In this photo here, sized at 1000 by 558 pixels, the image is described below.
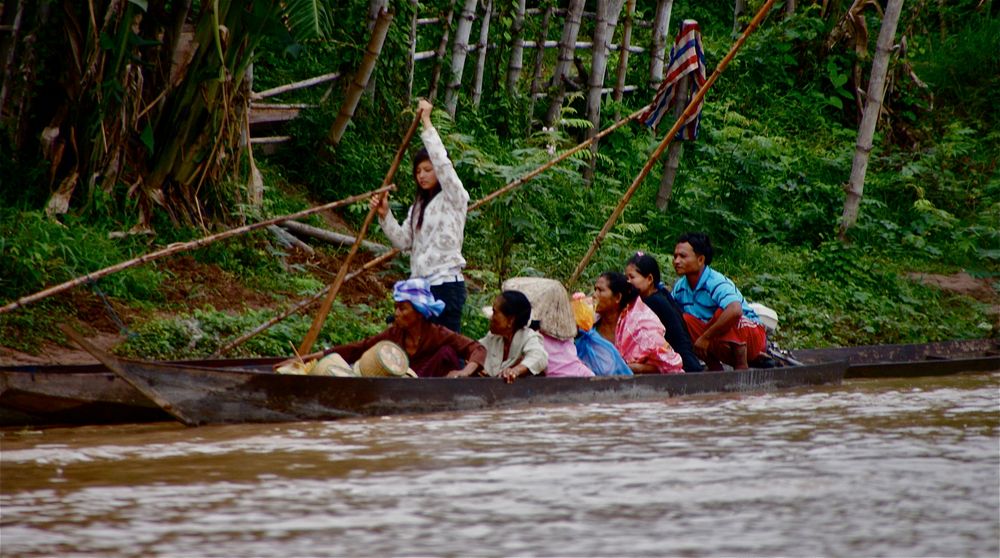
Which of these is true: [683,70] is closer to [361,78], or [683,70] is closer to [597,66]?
[597,66]

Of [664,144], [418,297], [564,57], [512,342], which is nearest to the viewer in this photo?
[418,297]

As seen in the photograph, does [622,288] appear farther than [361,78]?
No

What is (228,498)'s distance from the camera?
453 cm

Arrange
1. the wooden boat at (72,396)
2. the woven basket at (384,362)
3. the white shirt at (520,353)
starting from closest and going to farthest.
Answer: the wooden boat at (72,396) < the woven basket at (384,362) < the white shirt at (520,353)

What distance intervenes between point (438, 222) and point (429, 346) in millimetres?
698

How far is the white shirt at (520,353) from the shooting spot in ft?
22.0

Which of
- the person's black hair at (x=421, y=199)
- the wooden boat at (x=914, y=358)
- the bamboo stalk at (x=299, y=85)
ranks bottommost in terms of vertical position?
the wooden boat at (x=914, y=358)

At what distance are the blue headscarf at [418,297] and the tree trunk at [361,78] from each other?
4.97m

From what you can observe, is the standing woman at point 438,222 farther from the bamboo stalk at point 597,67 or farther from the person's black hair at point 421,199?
the bamboo stalk at point 597,67

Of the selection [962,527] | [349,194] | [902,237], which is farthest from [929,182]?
[962,527]

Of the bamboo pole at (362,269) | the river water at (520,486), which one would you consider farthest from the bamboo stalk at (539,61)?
the river water at (520,486)

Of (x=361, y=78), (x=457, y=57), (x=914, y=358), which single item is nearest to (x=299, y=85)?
(x=361, y=78)

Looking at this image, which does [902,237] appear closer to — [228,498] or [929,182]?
[929,182]

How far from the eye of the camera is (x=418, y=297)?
255 inches
